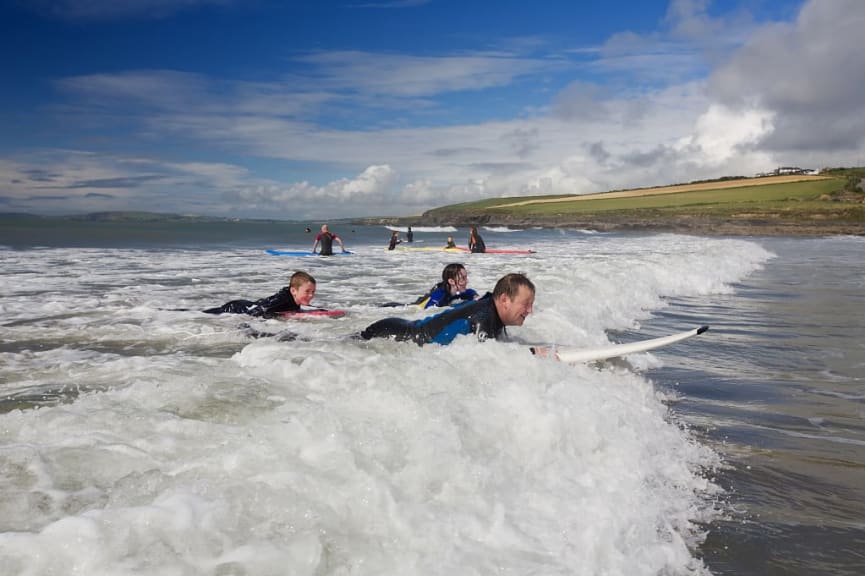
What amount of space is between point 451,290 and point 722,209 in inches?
3765

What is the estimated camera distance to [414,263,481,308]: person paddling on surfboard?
11370 millimetres

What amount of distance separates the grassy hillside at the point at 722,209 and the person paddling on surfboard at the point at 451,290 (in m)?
76.9

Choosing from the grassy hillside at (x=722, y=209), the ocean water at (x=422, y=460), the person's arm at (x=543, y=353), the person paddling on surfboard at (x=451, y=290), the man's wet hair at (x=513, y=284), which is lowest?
the ocean water at (x=422, y=460)

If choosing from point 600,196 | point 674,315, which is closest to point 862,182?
point 600,196

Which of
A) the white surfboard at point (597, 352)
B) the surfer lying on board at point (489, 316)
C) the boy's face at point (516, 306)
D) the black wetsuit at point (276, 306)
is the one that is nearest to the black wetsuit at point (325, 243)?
the black wetsuit at point (276, 306)

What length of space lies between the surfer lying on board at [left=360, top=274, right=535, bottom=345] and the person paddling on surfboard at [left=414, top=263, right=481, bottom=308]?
4.32 m

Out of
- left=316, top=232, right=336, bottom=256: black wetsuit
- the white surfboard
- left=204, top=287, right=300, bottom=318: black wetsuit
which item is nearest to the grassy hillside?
left=316, top=232, right=336, bottom=256: black wetsuit

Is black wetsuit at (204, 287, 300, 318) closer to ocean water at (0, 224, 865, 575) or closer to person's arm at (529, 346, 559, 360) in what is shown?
ocean water at (0, 224, 865, 575)

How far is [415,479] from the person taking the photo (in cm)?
353

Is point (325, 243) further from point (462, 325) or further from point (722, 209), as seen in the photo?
point (722, 209)

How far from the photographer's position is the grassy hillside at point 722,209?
8162cm

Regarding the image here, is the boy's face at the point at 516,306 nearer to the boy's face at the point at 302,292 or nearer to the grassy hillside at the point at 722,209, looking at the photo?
the boy's face at the point at 302,292

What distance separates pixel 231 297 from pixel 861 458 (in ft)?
44.8

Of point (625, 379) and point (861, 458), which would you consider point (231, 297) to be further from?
point (861, 458)
